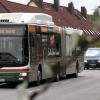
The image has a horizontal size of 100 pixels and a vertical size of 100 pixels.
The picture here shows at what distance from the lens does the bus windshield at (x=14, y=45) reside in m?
19.5

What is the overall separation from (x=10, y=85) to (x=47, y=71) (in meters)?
20.9

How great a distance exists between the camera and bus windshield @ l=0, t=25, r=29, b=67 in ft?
64.0

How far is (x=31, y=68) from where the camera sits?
2042 cm

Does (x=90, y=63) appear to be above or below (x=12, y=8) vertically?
below

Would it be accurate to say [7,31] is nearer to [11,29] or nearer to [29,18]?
[11,29]

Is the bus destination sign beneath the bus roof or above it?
beneath

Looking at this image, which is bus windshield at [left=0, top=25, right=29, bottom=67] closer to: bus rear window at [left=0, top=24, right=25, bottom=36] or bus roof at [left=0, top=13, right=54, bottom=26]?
bus rear window at [left=0, top=24, right=25, bottom=36]

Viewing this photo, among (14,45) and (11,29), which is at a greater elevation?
(11,29)

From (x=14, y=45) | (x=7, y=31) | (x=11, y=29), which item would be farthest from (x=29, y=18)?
(x=14, y=45)

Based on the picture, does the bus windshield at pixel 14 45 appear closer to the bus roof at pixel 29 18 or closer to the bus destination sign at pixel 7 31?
the bus destination sign at pixel 7 31

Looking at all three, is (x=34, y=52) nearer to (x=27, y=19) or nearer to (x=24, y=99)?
(x=27, y=19)

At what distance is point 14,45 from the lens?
64.6 feet

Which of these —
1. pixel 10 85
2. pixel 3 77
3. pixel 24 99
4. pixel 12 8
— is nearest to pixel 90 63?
pixel 12 8


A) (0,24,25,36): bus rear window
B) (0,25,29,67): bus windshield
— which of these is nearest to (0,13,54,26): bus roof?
(0,24,25,36): bus rear window
